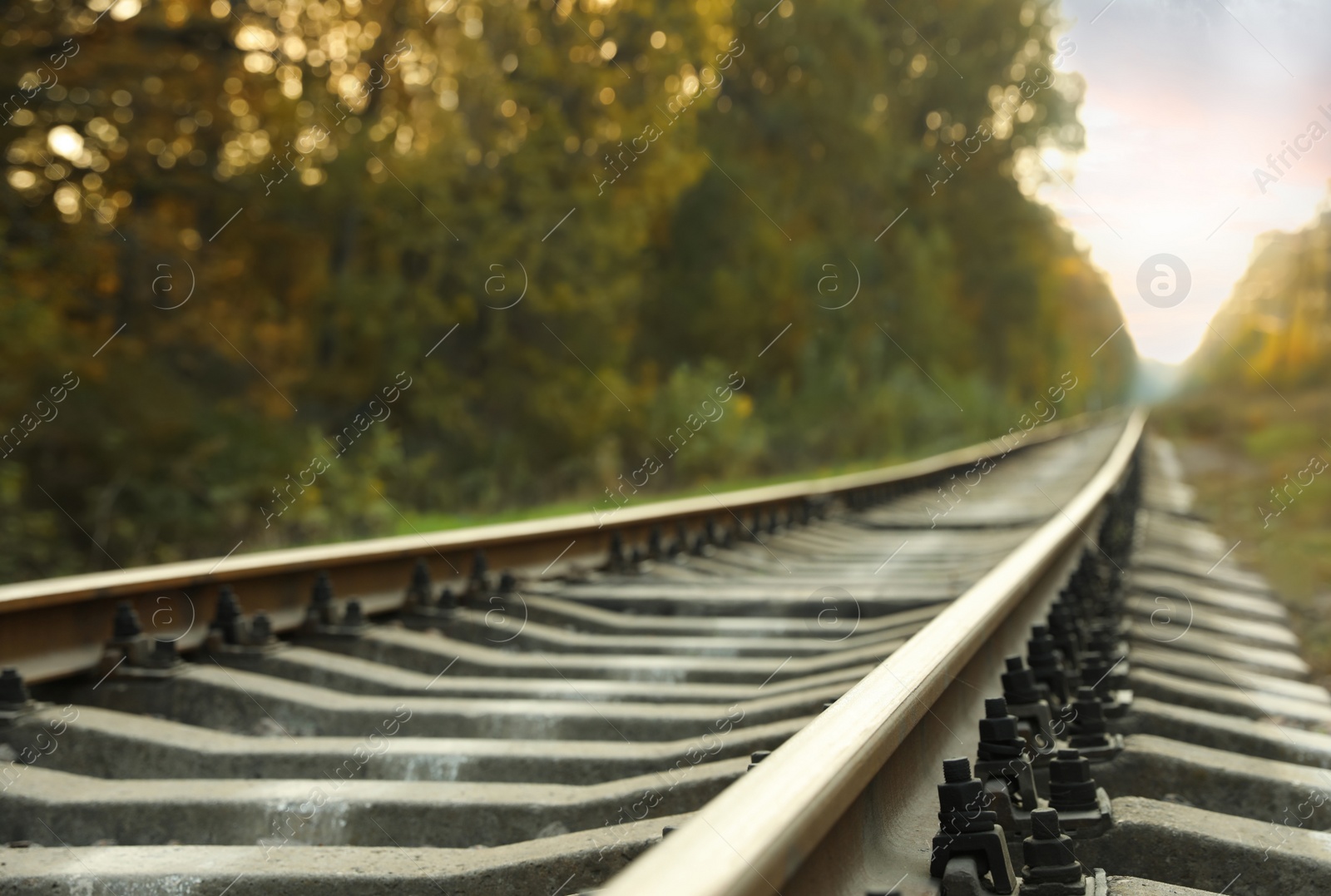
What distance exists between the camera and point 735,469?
1838 centimetres

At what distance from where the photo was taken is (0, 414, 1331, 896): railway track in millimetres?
1840

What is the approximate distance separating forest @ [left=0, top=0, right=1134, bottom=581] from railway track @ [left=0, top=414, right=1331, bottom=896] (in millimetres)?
6005

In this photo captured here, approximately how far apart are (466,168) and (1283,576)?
12.1m

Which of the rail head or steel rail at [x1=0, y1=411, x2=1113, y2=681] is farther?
the rail head

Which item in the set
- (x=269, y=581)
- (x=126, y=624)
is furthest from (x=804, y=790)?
(x=269, y=581)

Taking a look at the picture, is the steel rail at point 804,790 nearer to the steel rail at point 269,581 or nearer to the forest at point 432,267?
the steel rail at point 269,581

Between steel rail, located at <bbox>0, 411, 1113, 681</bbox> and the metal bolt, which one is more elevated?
steel rail, located at <bbox>0, 411, 1113, 681</bbox>

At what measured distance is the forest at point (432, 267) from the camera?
440 inches

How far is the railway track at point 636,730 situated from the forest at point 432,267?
6.01 meters

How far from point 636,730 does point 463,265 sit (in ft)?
47.6

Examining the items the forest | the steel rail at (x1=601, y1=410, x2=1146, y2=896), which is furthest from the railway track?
the forest

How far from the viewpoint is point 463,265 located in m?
17.1

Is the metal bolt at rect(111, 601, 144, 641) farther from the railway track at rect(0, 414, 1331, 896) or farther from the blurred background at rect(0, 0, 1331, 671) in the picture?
the blurred background at rect(0, 0, 1331, 671)

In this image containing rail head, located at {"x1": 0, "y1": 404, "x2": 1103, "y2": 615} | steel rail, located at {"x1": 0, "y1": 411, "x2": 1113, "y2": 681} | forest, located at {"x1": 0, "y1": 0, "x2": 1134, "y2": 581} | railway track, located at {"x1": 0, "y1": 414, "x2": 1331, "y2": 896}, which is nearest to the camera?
railway track, located at {"x1": 0, "y1": 414, "x2": 1331, "y2": 896}
